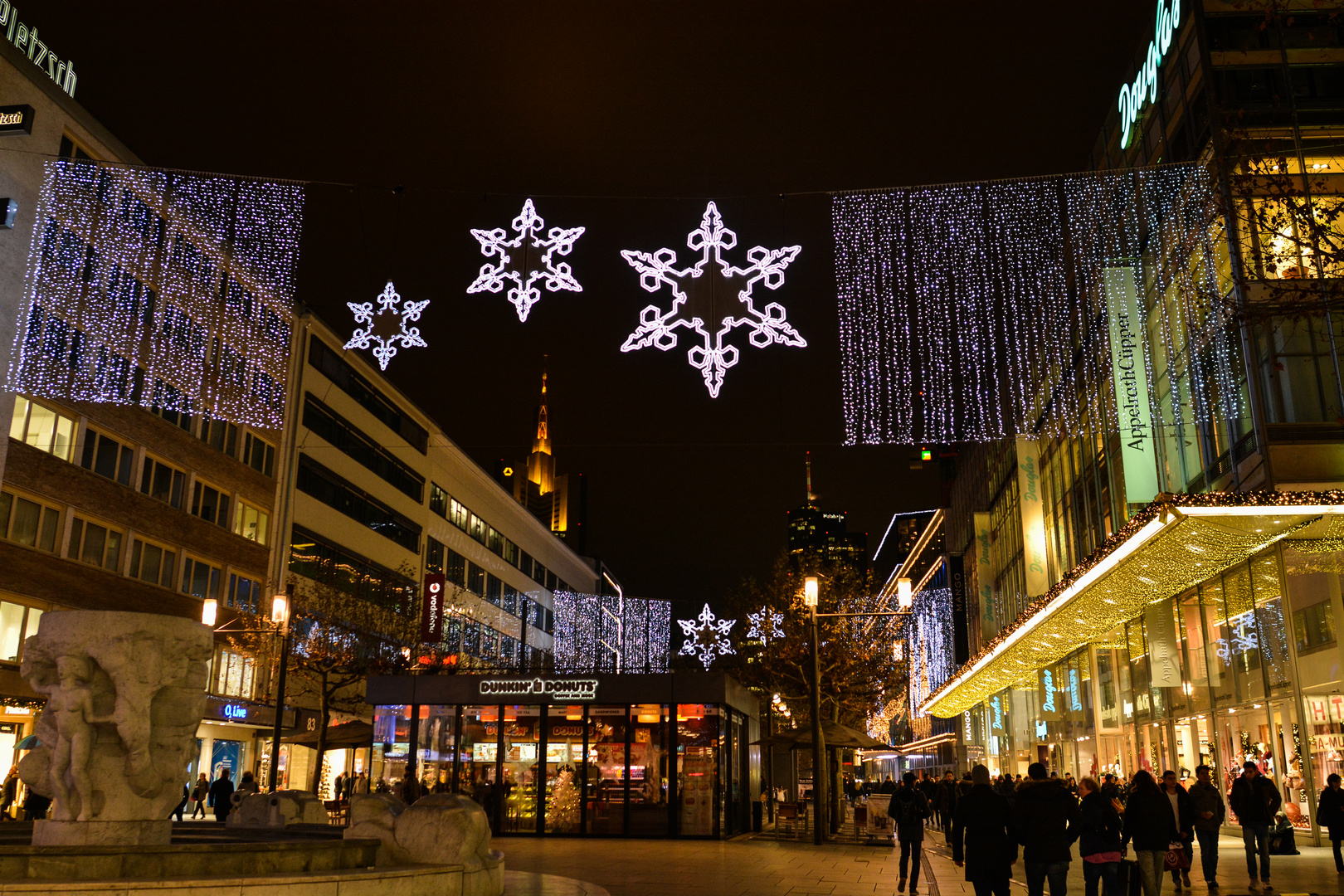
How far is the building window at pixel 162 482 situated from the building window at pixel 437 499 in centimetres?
2329

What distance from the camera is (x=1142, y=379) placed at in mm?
27172

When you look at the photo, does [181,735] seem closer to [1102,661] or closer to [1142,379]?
[1142,379]

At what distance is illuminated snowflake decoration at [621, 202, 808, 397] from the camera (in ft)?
50.4

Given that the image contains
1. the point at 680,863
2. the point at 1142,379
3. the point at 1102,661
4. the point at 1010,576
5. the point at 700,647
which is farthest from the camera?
the point at 1010,576

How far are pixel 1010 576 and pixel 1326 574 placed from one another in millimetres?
29687

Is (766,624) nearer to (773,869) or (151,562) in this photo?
(151,562)

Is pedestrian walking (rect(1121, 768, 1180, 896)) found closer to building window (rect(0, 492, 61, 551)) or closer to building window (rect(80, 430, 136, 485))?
building window (rect(0, 492, 61, 551))

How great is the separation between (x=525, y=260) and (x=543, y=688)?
16416 millimetres

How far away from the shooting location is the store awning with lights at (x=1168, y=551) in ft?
57.9

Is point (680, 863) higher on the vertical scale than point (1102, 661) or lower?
lower

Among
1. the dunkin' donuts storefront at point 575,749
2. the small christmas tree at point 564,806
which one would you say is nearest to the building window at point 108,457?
the dunkin' donuts storefront at point 575,749

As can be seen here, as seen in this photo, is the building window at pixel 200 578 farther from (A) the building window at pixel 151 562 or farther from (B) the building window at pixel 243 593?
(B) the building window at pixel 243 593

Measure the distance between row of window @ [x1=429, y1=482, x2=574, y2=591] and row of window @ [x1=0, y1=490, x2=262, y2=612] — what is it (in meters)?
19.7

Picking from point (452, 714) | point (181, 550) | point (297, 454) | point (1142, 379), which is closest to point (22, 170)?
point (181, 550)
